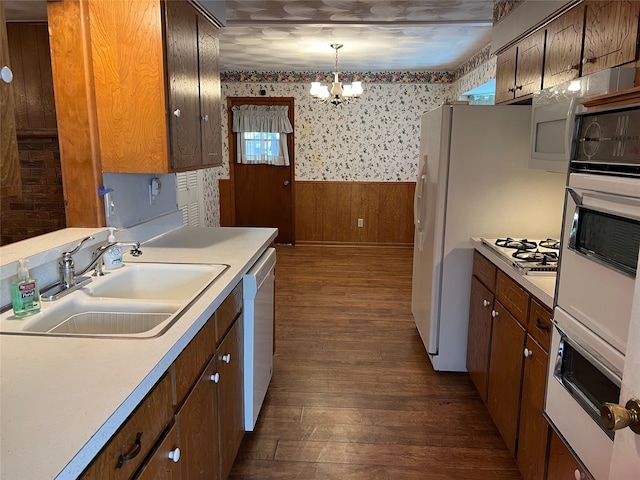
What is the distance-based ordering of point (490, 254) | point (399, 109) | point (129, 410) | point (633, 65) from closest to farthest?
point (129, 410), point (633, 65), point (490, 254), point (399, 109)

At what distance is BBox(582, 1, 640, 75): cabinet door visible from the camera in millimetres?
1493

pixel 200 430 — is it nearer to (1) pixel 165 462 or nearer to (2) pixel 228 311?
(1) pixel 165 462

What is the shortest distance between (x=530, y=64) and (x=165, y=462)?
95.7 inches

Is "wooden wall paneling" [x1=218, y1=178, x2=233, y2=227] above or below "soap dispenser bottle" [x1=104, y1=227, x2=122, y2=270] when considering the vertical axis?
below

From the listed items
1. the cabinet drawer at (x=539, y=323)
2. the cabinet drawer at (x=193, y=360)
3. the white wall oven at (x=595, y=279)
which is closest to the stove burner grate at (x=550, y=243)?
the cabinet drawer at (x=539, y=323)

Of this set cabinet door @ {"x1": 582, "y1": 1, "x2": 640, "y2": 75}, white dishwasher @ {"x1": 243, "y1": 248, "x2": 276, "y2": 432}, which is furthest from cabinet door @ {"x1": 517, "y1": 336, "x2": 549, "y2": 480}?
white dishwasher @ {"x1": 243, "y1": 248, "x2": 276, "y2": 432}

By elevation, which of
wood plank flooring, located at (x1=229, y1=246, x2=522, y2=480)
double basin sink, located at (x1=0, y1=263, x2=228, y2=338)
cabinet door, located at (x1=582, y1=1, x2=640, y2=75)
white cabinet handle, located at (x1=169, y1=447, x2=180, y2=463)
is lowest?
wood plank flooring, located at (x1=229, y1=246, x2=522, y2=480)

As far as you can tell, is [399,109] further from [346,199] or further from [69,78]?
[69,78]

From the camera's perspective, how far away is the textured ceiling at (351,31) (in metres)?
3.44

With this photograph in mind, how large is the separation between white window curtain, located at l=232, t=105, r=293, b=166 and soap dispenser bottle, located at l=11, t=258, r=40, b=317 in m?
5.34

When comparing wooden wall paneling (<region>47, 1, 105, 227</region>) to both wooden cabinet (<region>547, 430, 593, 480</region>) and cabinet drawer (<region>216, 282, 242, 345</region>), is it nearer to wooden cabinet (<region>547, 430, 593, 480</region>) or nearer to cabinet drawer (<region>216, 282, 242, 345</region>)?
cabinet drawer (<region>216, 282, 242, 345</region>)

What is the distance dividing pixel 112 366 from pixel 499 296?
1.84 m

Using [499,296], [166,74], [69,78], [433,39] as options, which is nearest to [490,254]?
[499,296]

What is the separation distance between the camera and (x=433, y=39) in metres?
4.45
